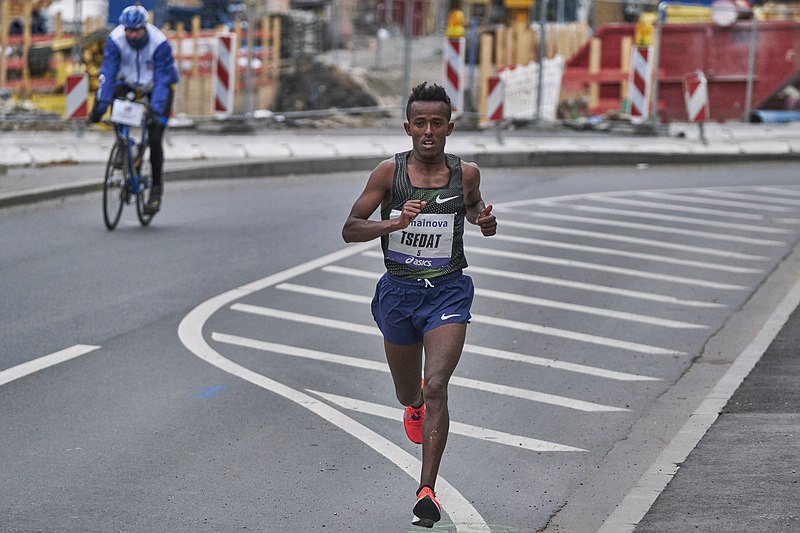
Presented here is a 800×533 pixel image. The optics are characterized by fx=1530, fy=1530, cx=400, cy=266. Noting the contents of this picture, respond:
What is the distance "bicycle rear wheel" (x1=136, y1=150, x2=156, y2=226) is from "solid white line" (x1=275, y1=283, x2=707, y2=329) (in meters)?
2.97

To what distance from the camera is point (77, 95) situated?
736 inches

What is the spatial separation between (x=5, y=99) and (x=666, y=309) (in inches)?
745

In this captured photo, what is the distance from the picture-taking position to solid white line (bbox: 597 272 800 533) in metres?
5.89

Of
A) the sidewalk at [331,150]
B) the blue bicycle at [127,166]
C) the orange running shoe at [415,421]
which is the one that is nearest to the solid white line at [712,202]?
the sidewalk at [331,150]

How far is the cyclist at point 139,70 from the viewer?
13.3 m

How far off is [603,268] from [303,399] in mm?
5232

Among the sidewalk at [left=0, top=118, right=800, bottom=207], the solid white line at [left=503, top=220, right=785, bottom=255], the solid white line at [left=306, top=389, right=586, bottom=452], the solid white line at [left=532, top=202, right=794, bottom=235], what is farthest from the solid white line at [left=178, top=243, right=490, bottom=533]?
the solid white line at [left=532, top=202, right=794, bottom=235]

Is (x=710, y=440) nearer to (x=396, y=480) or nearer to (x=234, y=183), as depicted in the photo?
(x=396, y=480)

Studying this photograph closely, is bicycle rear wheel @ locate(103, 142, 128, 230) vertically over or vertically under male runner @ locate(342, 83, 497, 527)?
under

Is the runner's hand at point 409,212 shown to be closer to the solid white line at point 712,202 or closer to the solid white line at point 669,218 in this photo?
the solid white line at point 669,218

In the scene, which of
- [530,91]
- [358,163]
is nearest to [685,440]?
[358,163]

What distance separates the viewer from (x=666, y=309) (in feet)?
35.9

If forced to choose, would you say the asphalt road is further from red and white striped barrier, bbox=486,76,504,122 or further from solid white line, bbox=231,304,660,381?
red and white striped barrier, bbox=486,76,504,122

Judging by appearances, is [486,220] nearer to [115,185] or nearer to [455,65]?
[115,185]
